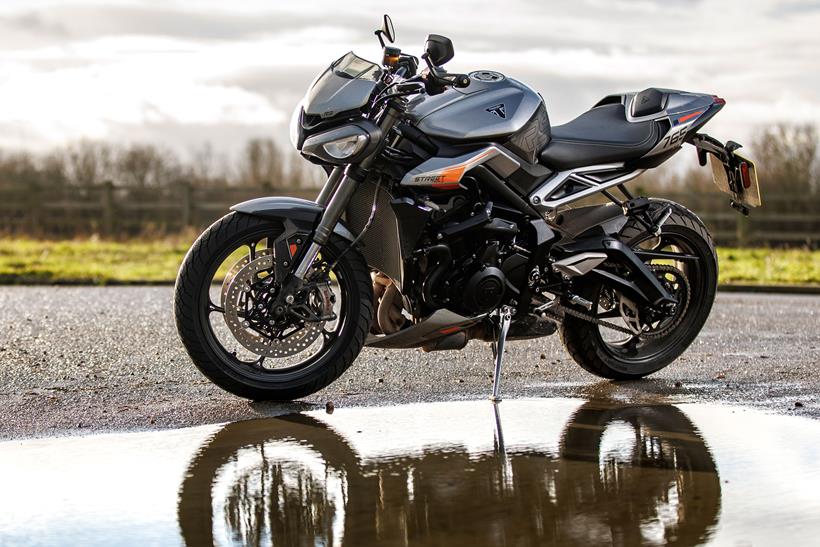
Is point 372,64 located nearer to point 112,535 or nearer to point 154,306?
point 112,535

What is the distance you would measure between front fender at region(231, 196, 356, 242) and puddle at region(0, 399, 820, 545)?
904mm

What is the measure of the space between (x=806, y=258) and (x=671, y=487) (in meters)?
16.4

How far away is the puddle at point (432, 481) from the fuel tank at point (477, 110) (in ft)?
4.48

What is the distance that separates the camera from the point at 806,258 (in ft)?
63.8

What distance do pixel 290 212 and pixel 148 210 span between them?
68.8 feet

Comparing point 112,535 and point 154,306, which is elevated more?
point 154,306

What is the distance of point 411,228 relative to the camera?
570 cm

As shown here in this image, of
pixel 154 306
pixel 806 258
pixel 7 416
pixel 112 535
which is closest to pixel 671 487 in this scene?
pixel 112 535

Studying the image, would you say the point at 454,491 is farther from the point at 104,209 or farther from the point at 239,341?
the point at 104,209

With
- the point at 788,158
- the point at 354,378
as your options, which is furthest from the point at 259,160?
the point at 354,378

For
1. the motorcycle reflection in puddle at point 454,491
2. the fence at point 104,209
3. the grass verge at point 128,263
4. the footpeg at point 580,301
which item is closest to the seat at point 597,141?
the footpeg at point 580,301

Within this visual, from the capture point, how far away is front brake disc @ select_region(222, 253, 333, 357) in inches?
222

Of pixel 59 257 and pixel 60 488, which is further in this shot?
pixel 59 257

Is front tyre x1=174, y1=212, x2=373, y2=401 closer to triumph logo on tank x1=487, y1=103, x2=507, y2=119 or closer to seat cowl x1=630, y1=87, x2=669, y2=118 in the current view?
triumph logo on tank x1=487, y1=103, x2=507, y2=119
